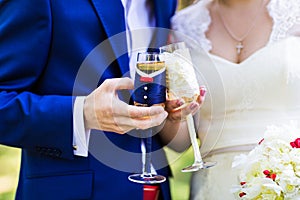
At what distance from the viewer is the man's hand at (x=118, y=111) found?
188cm

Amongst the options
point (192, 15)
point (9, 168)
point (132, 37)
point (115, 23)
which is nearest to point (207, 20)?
point (192, 15)

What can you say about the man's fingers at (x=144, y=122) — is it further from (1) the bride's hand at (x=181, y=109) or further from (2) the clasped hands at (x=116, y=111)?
(1) the bride's hand at (x=181, y=109)

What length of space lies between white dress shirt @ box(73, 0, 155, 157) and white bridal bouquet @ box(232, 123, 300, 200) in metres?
0.53

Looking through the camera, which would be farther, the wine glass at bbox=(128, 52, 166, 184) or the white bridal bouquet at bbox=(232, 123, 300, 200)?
the wine glass at bbox=(128, 52, 166, 184)

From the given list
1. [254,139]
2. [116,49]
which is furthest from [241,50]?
[116,49]

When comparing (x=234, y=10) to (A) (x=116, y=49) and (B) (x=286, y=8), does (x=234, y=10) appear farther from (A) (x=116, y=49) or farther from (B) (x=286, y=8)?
(A) (x=116, y=49)

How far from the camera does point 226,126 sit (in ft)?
8.30

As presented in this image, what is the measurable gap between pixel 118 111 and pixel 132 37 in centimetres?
41

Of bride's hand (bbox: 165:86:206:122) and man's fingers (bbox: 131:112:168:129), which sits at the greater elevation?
bride's hand (bbox: 165:86:206:122)

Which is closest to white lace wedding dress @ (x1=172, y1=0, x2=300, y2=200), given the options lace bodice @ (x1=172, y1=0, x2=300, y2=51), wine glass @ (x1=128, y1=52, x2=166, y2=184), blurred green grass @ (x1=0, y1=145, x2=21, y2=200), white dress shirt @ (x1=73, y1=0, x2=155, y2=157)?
lace bodice @ (x1=172, y1=0, x2=300, y2=51)

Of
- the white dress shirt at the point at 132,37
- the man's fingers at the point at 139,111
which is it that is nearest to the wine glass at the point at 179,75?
the man's fingers at the point at 139,111

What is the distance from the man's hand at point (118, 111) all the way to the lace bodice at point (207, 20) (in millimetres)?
751

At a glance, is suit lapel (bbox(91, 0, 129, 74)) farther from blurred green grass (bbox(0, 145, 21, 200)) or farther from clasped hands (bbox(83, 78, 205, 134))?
blurred green grass (bbox(0, 145, 21, 200))

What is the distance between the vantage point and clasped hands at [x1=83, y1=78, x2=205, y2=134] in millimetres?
1881
